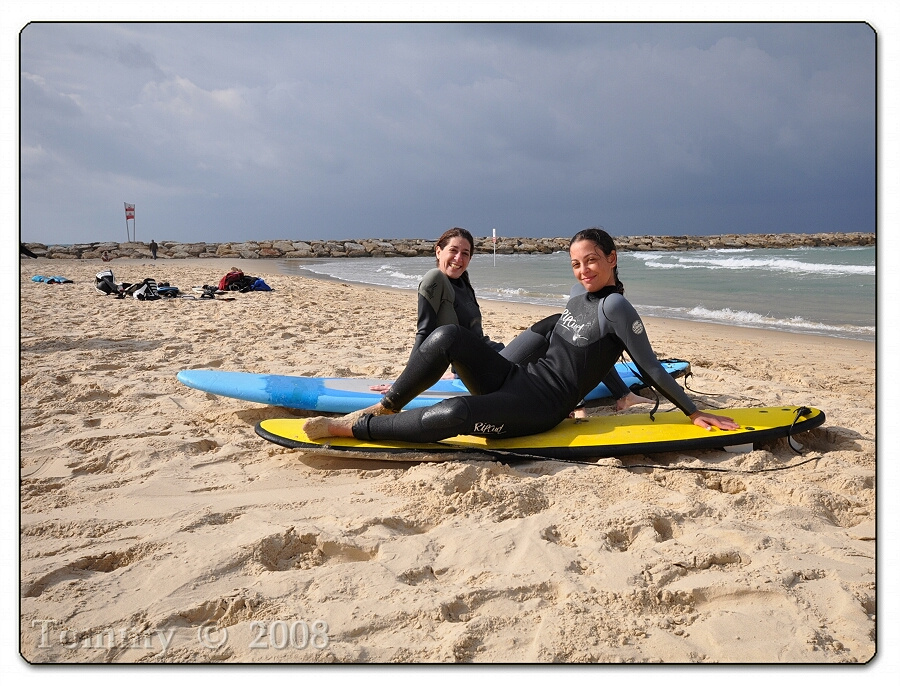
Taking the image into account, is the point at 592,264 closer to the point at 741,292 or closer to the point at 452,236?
the point at 452,236

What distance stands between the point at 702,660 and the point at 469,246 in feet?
7.95

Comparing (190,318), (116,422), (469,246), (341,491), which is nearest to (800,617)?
(341,491)

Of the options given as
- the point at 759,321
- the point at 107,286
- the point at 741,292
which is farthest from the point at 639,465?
the point at 107,286

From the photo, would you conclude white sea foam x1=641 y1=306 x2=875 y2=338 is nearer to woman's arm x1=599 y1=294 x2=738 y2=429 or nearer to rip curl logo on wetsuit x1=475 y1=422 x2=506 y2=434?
woman's arm x1=599 y1=294 x2=738 y2=429

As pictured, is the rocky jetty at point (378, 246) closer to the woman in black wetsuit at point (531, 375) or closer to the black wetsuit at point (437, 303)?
the black wetsuit at point (437, 303)

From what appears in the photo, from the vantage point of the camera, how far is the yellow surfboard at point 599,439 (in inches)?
111

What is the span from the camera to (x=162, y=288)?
9961mm

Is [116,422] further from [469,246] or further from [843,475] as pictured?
[843,475]

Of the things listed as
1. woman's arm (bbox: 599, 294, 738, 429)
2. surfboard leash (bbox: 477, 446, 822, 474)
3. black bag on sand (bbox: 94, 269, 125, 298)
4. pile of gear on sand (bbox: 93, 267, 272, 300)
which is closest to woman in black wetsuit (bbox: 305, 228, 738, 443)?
woman's arm (bbox: 599, 294, 738, 429)

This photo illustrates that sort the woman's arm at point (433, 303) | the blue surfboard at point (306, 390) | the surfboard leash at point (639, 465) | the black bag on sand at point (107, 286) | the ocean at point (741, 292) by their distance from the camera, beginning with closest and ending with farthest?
the surfboard leash at point (639, 465), the woman's arm at point (433, 303), the blue surfboard at point (306, 390), the ocean at point (741, 292), the black bag on sand at point (107, 286)

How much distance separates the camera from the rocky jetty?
1071 inches

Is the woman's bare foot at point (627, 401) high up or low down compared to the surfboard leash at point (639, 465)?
up

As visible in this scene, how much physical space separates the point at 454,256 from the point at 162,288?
8.12 meters

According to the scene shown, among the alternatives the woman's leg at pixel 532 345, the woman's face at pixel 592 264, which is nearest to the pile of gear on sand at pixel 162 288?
the woman's leg at pixel 532 345
